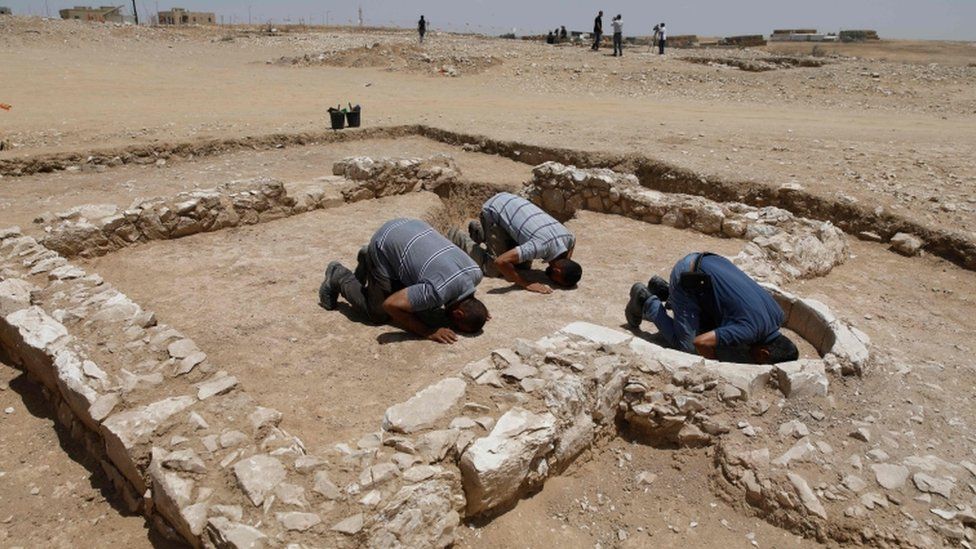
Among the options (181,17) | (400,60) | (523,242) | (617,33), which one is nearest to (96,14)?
(181,17)

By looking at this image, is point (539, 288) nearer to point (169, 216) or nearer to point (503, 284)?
point (503, 284)

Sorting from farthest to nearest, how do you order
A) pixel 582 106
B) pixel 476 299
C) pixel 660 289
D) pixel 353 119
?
1. pixel 582 106
2. pixel 353 119
3. pixel 660 289
4. pixel 476 299

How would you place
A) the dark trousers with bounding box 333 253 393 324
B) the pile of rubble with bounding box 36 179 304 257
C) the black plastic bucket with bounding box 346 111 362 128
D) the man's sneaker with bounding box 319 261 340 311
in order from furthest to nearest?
1. the black plastic bucket with bounding box 346 111 362 128
2. the pile of rubble with bounding box 36 179 304 257
3. the man's sneaker with bounding box 319 261 340 311
4. the dark trousers with bounding box 333 253 393 324

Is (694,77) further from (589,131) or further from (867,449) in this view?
(867,449)

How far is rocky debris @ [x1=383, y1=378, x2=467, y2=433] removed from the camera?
3621mm

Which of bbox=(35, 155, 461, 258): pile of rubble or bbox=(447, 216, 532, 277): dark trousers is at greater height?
bbox=(35, 155, 461, 258): pile of rubble

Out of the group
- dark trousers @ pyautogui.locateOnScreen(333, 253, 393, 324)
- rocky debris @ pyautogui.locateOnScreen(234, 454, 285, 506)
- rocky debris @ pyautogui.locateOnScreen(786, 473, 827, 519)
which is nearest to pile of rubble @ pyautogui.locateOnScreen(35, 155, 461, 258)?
dark trousers @ pyautogui.locateOnScreen(333, 253, 393, 324)

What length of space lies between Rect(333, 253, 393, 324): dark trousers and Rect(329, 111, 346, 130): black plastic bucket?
812 centimetres

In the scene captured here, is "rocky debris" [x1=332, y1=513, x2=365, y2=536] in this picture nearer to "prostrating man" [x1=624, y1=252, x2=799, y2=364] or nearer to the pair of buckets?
"prostrating man" [x1=624, y1=252, x2=799, y2=364]

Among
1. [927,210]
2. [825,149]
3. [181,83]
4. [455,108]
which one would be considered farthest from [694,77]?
[181,83]

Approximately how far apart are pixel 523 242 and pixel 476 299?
4.13 ft

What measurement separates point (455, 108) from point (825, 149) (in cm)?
880

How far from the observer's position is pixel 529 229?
20.7ft

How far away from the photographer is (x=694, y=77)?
71.2ft
